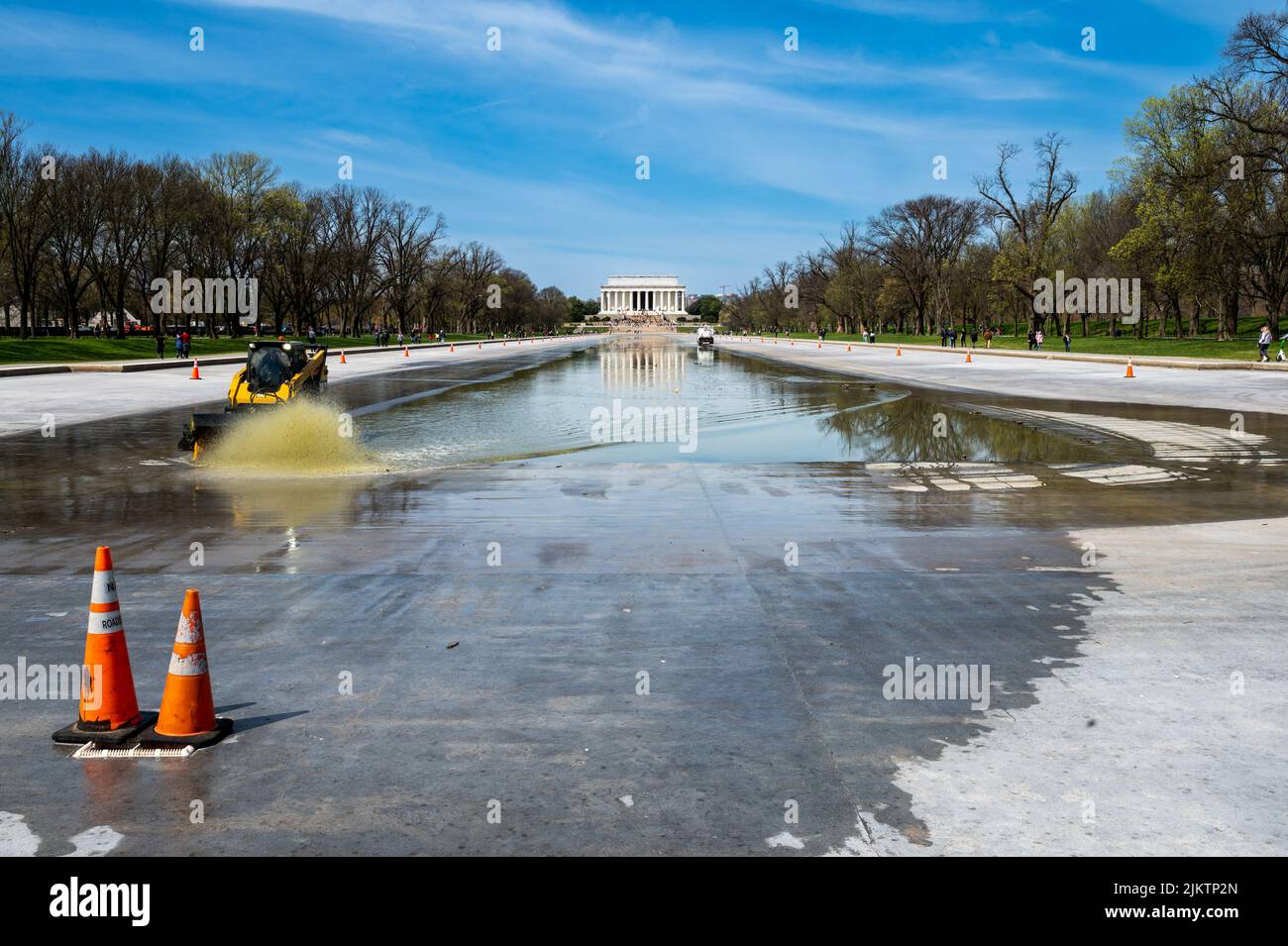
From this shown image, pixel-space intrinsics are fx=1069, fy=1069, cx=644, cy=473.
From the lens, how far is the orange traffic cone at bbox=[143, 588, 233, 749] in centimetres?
535

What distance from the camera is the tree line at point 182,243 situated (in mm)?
69188

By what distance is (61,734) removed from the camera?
17.6 ft

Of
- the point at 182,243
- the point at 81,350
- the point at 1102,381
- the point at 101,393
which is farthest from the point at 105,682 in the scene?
the point at 182,243

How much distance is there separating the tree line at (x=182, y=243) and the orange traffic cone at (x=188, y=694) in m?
64.7

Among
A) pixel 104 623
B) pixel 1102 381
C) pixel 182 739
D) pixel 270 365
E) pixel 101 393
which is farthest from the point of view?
pixel 1102 381

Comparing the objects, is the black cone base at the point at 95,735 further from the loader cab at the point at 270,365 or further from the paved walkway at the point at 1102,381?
the paved walkway at the point at 1102,381

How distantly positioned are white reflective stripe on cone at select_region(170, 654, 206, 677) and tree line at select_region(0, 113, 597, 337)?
64699mm

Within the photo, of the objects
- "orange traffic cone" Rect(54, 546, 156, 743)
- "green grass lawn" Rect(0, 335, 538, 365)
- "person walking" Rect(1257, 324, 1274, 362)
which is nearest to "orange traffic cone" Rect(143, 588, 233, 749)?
"orange traffic cone" Rect(54, 546, 156, 743)

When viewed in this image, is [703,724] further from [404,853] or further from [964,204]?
[964,204]

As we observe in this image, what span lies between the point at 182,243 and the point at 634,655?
83653 millimetres

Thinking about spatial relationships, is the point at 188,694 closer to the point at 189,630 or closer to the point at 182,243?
the point at 189,630

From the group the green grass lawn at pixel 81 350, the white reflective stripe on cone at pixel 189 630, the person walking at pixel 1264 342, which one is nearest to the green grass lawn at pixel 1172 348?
the person walking at pixel 1264 342

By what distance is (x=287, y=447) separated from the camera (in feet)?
58.5
